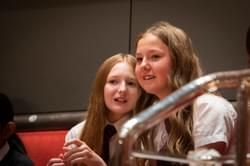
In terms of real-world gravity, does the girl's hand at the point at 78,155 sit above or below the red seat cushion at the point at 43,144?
above

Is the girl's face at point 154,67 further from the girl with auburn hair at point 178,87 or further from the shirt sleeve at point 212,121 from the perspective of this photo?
the shirt sleeve at point 212,121

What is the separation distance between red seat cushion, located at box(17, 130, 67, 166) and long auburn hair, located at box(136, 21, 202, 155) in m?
0.83

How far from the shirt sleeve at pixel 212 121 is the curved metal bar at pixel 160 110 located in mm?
424

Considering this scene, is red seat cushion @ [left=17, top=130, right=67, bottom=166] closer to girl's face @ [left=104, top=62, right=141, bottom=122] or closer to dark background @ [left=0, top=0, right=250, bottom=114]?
dark background @ [left=0, top=0, right=250, bottom=114]

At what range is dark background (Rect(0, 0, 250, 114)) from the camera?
7.09 ft

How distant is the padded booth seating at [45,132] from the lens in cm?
211

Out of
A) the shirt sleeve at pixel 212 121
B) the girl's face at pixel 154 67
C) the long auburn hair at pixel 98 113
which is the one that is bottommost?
the long auburn hair at pixel 98 113

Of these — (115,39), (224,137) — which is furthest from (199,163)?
(115,39)

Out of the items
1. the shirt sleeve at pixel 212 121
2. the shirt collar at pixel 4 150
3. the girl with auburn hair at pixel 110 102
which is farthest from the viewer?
the shirt collar at pixel 4 150

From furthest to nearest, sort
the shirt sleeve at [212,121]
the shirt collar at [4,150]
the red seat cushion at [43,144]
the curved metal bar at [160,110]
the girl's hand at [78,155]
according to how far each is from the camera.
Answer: the red seat cushion at [43,144] → the shirt collar at [4,150] → the girl's hand at [78,155] → the shirt sleeve at [212,121] → the curved metal bar at [160,110]

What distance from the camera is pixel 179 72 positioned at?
53.8 inches

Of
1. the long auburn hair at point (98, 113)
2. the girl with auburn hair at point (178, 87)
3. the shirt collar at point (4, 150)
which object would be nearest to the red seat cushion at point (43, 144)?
the shirt collar at point (4, 150)

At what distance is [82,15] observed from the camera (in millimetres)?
2383

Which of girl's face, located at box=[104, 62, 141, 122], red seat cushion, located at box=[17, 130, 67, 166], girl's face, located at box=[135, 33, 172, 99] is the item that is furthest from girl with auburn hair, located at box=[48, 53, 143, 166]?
red seat cushion, located at box=[17, 130, 67, 166]
